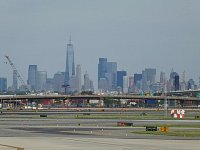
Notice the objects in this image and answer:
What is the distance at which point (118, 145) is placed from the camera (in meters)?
62.0

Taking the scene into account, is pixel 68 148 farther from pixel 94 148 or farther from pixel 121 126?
pixel 121 126

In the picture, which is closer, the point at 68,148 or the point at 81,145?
the point at 68,148

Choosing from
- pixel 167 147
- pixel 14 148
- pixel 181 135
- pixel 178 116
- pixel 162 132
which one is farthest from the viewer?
pixel 178 116

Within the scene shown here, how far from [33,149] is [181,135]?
30.3 m

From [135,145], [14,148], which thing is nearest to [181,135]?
[135,145]

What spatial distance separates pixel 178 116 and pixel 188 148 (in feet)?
272

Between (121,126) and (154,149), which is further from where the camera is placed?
(121,126)

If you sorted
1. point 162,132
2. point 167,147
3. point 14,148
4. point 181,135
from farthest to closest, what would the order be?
point 162,132 → point 181,135 → point 167,147 → point 14,148

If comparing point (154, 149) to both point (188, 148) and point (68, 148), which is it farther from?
point (68, 148)

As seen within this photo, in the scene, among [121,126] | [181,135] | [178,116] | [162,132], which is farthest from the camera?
[178,116]

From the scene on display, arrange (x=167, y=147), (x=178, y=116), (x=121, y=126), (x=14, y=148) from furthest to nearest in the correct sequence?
(x=178, y=116), (x=121, y=126), (x=167, y=147), (x=14, y=148)

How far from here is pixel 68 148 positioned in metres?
58.3

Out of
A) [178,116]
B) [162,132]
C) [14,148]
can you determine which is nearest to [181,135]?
[162,132]

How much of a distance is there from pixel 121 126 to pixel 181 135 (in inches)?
1130
